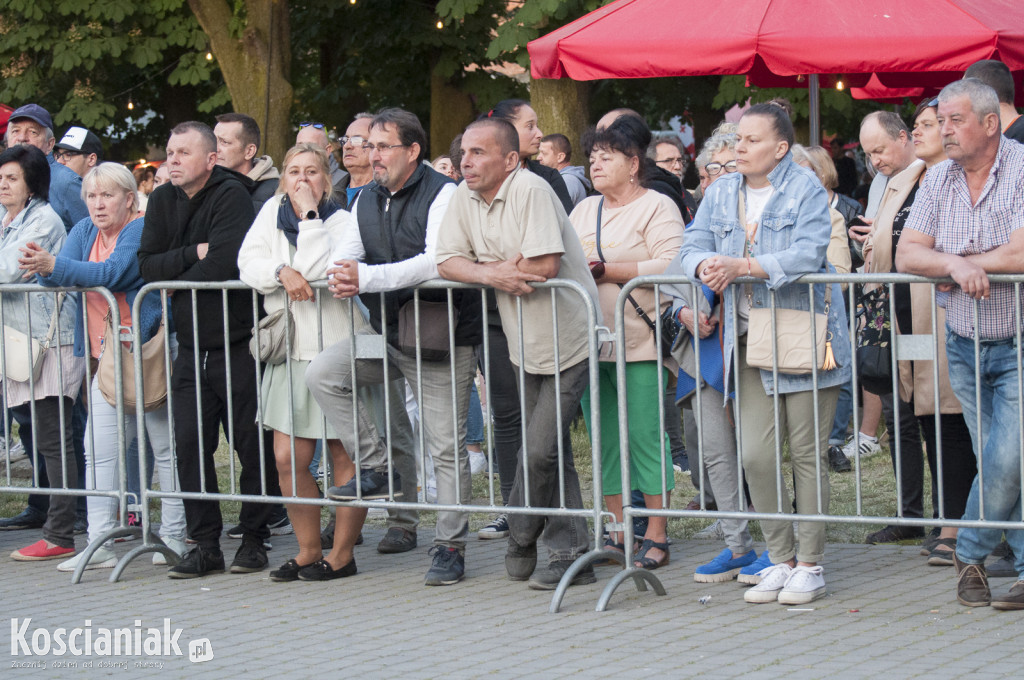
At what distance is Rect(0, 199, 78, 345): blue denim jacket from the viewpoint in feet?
23.6

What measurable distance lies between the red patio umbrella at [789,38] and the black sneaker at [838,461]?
2.54 metres

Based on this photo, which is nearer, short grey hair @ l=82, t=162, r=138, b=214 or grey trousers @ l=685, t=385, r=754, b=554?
grey trousers @ l=685, t=385, r=754, b=554

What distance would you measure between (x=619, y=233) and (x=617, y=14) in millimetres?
2499

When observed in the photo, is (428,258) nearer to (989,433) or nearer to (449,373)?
(449,373)

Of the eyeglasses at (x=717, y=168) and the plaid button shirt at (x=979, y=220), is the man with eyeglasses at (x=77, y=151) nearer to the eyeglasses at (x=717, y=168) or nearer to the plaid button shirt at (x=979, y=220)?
the eyeglasses at (x=717, y=168)

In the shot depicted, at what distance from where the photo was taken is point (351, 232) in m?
6.36

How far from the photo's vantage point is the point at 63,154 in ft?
31.3

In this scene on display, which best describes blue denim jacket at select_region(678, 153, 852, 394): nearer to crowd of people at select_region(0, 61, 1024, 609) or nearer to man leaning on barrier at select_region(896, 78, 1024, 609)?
crowd of people at select_region(0, 61, 1024, 609)

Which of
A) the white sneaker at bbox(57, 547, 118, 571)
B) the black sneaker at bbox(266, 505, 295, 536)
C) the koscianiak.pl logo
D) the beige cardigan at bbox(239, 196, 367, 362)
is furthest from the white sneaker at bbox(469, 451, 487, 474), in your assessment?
the koscianiak.pl logo

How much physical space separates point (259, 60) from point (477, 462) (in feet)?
33.0

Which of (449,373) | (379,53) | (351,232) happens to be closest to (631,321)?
(449,373)

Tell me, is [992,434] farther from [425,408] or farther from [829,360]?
[425,408]

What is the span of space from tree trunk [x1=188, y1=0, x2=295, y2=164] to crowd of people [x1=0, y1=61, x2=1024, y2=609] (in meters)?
10.3

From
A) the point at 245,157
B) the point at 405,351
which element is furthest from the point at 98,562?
the point at 245,157
